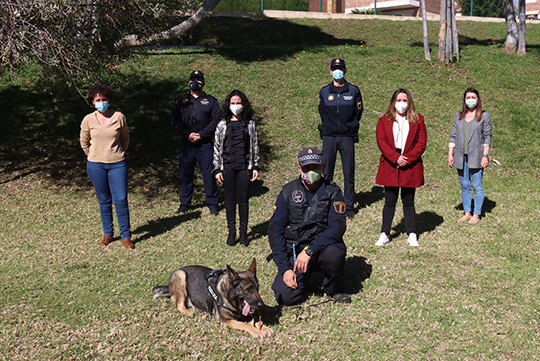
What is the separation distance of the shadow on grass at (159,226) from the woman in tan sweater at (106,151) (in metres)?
0.69

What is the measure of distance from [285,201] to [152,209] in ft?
19.4

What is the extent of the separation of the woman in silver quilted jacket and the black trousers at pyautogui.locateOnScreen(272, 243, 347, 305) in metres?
2.42

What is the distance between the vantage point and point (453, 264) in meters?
7.22

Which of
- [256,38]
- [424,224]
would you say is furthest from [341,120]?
[256,38]

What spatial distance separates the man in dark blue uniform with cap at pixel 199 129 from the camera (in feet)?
33.5

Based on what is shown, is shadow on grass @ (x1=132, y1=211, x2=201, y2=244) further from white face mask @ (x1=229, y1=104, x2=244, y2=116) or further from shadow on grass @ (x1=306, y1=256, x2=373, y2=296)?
shadow on grass @ (x1=306, y1=256, x2=373, y2=296)


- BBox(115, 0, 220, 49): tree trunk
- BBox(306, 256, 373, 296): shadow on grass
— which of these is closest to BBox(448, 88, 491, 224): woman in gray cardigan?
BBox(306, 256, 373, 296): shadow on grass

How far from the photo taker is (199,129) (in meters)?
10.2

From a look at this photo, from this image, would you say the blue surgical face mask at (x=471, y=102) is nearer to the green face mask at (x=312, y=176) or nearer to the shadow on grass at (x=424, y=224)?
the shadow on grass at (x=424, y=224)

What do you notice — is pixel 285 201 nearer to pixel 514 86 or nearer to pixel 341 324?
pixel 341 324

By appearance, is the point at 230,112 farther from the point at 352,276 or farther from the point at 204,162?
the point at 352,276

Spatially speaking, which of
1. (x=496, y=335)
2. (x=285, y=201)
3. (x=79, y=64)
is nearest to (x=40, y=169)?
(x=79, y=64)

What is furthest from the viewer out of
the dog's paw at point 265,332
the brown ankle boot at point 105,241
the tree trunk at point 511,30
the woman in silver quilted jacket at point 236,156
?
the tree trunk at point 511,30

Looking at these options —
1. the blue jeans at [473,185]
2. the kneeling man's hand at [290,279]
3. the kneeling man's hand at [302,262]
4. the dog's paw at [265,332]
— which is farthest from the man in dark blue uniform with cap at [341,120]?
the dog's paw at [265,332]
